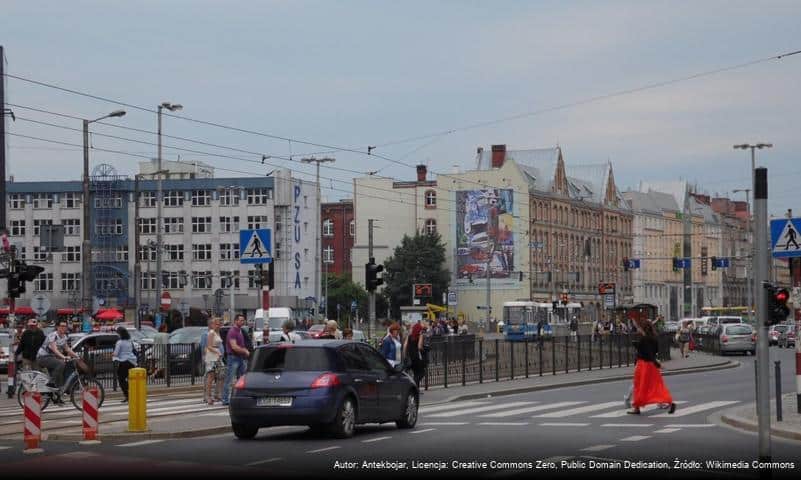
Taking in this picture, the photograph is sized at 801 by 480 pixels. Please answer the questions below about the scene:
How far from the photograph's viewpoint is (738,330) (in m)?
66.0

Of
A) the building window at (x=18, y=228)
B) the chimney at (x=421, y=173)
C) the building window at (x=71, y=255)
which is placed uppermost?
the chimney at (x=421, y=173)

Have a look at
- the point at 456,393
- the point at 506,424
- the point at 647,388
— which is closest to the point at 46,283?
the point at 456,393

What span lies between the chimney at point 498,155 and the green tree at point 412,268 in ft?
38.6

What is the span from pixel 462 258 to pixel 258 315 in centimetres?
5562

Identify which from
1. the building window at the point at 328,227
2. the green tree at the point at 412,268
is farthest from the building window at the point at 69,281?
the building window at the point at 328,227

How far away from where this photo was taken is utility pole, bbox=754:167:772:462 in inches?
602

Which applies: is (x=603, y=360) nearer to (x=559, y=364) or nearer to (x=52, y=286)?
(x=559, y=364)

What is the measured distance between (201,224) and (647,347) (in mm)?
101176

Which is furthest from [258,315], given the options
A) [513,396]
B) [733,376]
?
[513,396]

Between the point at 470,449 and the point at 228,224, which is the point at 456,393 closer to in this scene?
the point at 470,449

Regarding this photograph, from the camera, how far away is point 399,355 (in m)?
30.8

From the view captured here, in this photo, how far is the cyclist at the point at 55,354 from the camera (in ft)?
95.3

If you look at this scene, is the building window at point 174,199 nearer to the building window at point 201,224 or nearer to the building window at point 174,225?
the building window at point 174,225

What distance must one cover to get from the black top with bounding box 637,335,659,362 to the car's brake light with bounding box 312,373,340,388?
7432 mm
